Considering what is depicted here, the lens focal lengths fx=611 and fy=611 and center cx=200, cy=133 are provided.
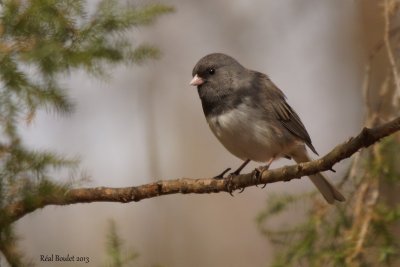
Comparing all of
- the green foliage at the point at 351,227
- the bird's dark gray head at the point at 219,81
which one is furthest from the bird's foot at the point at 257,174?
the bird's dark gray head at the point at 219,81

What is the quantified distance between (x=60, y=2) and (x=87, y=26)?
0.39 ft

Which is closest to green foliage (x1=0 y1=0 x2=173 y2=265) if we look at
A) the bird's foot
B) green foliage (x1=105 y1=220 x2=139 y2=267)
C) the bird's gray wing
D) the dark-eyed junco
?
green foliage (x1=105 y1=220 x2=139 y2=267)

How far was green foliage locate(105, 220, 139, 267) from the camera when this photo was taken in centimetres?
191

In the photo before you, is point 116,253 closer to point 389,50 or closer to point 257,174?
point 257,174

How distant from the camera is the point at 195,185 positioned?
2457 millimetres

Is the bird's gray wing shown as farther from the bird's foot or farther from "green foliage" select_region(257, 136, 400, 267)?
the bird's foot

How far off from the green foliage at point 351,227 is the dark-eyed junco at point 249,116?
125mm

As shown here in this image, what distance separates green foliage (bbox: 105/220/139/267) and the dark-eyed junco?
1027mm

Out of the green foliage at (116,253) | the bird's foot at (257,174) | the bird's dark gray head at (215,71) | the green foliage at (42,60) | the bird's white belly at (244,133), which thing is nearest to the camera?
the green foliage at (42,60)

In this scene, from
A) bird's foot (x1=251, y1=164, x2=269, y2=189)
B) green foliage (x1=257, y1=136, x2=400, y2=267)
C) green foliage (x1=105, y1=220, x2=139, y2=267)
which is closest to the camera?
green foliage (x1=105, y1=220, x2=139, y2=267)

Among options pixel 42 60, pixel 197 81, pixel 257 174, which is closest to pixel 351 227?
pixel 257 174

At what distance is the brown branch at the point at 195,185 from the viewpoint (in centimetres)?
163

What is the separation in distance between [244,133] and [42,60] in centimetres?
145

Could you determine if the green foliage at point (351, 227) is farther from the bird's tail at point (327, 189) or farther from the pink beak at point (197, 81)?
the pink beak at point (197, 81)
